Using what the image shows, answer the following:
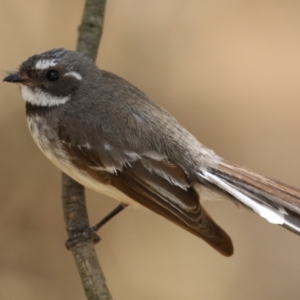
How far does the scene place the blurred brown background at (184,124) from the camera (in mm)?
2939

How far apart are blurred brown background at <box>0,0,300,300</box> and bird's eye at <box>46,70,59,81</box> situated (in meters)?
0.96

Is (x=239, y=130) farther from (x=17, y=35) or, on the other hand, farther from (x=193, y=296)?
(x=17, y=35)

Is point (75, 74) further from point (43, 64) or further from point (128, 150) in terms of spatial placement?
point (128, 150)

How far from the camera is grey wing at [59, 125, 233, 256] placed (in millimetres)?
1903

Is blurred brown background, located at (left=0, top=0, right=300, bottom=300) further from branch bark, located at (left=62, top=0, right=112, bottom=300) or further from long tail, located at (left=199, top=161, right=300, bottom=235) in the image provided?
long tail, located at (left=199, top=161, right=300, bottom=235)

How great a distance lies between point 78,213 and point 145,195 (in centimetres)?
44

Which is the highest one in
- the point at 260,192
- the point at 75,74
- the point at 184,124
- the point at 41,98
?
the point at 184,124

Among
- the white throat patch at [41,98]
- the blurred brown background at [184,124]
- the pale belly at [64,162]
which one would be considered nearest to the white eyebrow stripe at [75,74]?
the white throat patch at [41,98]

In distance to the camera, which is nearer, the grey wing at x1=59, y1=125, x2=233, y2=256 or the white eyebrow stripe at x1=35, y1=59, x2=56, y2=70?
the grey wing at x1=59, y1=125, x2=233, y2=256

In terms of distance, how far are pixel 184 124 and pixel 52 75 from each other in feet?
4.27

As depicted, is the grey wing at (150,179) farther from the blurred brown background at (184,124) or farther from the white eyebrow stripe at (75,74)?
the blurred brown background at (184,124)

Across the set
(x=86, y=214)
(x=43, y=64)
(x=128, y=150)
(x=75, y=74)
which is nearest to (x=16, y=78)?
(x=43, y=64)

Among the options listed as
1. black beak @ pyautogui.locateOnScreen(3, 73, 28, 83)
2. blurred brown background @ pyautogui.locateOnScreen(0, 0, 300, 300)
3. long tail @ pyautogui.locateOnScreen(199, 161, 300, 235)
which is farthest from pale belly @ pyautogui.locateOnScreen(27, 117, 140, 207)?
blurred brown background @ pyautogui.locateOnScreen(0, 0, 300, 300)

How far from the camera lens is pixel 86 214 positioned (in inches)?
88.5
